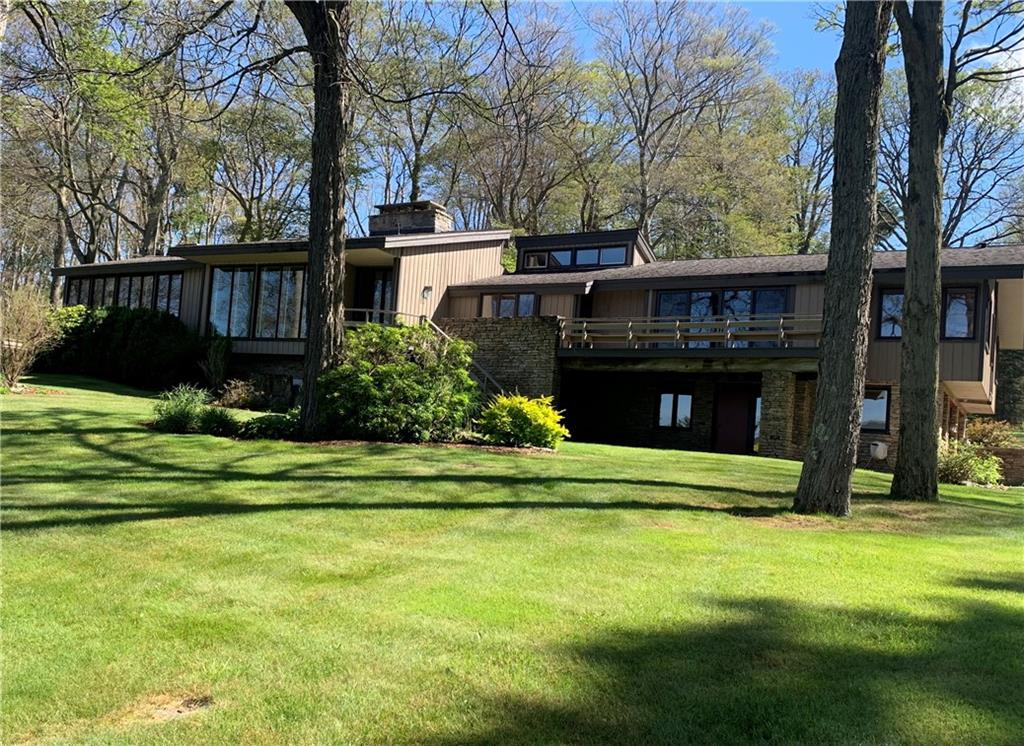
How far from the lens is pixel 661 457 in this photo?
12656 mm

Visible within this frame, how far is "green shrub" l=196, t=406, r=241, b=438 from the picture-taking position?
1112 cm

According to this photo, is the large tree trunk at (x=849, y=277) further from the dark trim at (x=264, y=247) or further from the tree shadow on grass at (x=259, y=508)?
the dark trim at (x=264, y=247)

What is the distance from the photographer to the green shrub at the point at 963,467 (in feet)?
48.4

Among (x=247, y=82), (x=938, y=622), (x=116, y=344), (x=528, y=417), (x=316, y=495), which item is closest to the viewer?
(x=938, y=622)

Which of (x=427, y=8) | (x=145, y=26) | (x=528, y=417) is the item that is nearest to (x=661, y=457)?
(x=528, y=417)

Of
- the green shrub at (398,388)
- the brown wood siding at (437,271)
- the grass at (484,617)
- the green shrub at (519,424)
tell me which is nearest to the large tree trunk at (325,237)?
the green shrub at (398,388)

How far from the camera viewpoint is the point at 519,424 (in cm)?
1237

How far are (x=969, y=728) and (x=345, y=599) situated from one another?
305 centimetres

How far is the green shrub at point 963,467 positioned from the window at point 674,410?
6432mm

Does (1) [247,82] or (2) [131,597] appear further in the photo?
(1) [247,82]

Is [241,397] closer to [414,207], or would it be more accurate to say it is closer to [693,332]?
[414,207]

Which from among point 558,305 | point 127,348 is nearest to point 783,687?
point 558,305

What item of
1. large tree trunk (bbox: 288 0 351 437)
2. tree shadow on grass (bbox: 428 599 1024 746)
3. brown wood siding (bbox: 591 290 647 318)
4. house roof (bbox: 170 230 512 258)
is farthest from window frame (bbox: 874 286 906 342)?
tree shadow on grass (bbox: 428 599 1024 746)

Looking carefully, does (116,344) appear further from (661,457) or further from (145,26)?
(661,457)
